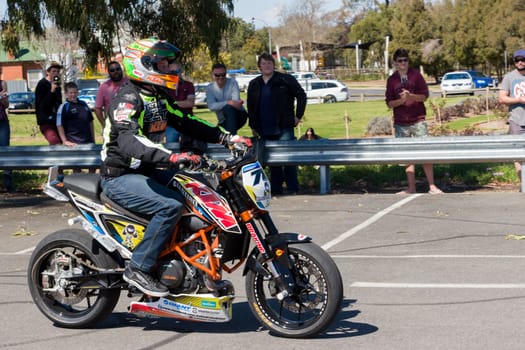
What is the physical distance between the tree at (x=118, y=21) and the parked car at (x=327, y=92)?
3938 centimetres

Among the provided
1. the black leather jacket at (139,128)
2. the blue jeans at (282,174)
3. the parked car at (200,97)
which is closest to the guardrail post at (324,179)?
the blue jeans at (282,174)

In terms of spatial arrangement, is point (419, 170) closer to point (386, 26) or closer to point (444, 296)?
point (444, 296)

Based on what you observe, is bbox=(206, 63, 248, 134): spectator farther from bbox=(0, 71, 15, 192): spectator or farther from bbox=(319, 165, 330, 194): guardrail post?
bbox=(0, 71, 15, 192): spectator

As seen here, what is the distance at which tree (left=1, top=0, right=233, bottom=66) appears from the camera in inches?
589

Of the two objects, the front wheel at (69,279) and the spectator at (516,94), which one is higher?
the spectator at (516,94)

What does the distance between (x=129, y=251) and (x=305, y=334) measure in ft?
4.22

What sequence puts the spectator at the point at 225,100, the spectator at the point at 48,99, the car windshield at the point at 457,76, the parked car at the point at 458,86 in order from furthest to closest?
the car windshield at the point at 457,76
the parked car at the point at 458,86
the spectator at the point at 48,99
the spectator at the point at 225,100

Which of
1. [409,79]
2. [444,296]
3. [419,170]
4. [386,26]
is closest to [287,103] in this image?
[409,79]

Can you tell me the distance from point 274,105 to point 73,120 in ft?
10.1

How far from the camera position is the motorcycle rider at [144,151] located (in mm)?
6027

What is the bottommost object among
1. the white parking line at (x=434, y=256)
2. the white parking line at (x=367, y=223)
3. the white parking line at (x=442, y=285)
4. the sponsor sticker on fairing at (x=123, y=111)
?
the white parking line at (x=367, y=223)

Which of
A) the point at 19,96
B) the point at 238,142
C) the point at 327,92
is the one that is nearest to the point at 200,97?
the point at 327,92

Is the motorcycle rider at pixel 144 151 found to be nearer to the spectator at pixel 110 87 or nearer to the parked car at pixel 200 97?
the spectator at pixel 110 87

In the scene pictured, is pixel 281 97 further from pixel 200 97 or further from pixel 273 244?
pixel 200 97
